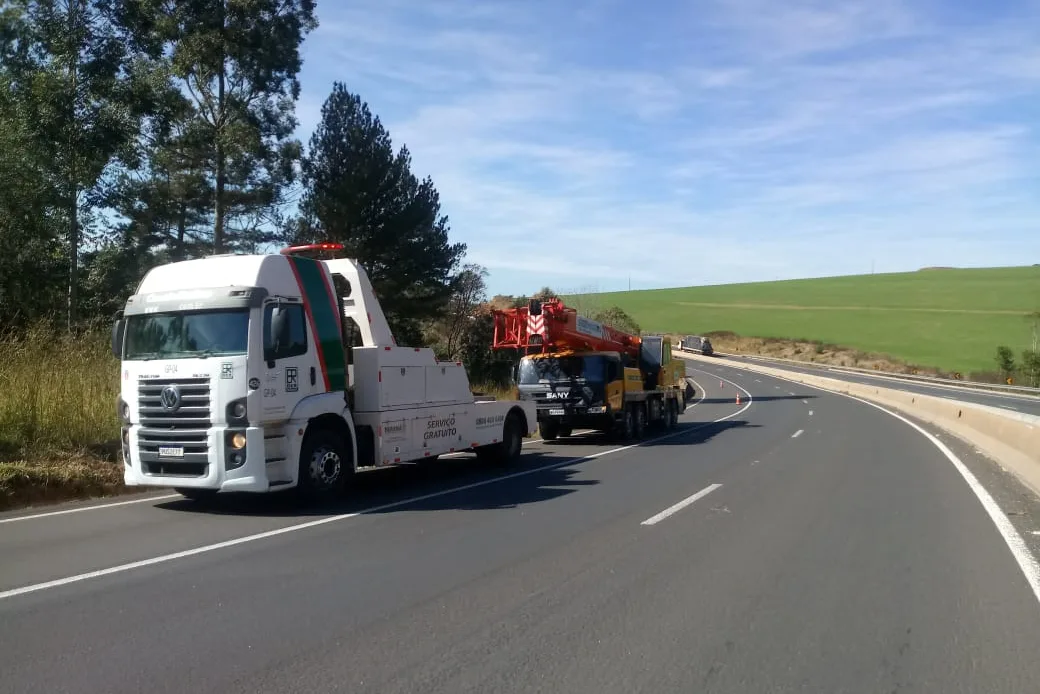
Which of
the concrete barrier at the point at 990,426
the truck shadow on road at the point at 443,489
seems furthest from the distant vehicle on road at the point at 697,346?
the truck shadow on road at the point at 443,489

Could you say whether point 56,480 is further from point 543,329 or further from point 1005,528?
point 1005,528

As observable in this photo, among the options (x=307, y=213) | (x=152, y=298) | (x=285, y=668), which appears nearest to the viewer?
(x=285, y=668)

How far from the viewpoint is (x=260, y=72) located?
28.8 metres

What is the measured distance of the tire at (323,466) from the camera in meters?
10.5

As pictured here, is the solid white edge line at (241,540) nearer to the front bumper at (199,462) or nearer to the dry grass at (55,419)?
the front bumper at (199,462)

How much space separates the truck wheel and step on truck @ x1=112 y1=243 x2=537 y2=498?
30.7 ft

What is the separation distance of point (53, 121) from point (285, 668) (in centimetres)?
2243

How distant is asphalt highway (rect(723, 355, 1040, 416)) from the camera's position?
37487 mm

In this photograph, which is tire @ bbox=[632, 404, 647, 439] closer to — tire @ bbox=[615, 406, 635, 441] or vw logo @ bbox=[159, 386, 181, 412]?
tire @ bbox=[615, 406, 635, 441]

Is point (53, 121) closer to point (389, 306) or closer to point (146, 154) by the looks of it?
point (146, 154)

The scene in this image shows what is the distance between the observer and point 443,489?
1249cm

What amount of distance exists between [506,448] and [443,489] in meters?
3.28

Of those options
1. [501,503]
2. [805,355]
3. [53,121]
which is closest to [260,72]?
[53,121]

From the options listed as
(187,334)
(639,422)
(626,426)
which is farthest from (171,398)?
(639,422)
